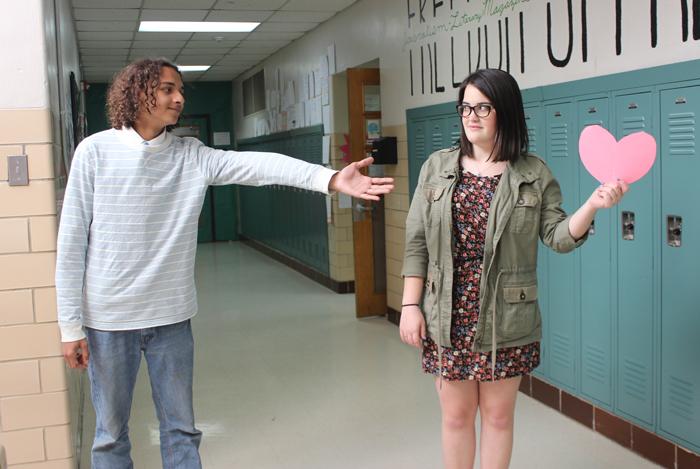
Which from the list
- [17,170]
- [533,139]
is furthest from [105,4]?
[533,139]

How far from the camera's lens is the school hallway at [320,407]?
3.40 meters

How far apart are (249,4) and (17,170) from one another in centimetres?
420

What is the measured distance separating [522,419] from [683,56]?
1870 mm

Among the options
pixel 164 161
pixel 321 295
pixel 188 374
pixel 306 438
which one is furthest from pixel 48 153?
Result: pixel 321 295

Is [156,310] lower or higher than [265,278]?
higher

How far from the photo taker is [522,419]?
3775mm

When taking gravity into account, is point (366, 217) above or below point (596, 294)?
above

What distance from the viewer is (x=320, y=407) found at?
4.12m

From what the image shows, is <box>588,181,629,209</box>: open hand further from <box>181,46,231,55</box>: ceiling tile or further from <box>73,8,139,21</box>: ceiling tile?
<box>181,46,231,55</box>: ceiling tile

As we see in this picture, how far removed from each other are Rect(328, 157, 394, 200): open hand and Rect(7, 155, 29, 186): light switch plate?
1315mm

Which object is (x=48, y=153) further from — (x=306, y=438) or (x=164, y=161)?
(x=306, y=438)

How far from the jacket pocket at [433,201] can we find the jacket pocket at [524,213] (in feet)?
0.71

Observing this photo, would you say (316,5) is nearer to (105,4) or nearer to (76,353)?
(105,4)

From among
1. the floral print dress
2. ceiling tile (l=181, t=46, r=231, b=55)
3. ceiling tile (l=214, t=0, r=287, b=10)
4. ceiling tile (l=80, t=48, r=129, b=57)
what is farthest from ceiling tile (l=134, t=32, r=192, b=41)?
the floral print dress
